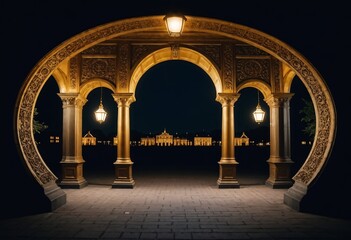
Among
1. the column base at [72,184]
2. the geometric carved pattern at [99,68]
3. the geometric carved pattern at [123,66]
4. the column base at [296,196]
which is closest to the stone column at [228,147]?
the geometric carved pattern at [123,66]

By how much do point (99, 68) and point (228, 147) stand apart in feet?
19.1

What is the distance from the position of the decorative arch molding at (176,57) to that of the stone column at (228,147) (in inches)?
22.2

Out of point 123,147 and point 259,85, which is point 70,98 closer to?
point 123,147

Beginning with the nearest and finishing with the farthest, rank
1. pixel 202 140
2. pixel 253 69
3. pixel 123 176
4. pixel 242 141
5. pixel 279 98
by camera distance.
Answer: pixel 123 176, pixel 253 69, pixel 279 98, pixel 242 141, pixel 202 140

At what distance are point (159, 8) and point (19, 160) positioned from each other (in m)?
4.63

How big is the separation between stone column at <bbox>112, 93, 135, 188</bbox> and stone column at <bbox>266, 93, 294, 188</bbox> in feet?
17.9

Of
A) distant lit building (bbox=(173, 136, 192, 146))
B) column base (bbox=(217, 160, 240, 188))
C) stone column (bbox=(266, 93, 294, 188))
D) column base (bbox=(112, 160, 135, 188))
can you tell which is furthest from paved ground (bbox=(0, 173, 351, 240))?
distant lit building (bbox=(173, 136, 192, 146))

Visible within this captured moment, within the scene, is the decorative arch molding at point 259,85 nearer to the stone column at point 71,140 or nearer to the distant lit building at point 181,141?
the stone column at point 71,140

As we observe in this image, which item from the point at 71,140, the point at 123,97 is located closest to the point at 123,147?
the point at 123,97

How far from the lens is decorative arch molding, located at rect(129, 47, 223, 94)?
12.9 meters

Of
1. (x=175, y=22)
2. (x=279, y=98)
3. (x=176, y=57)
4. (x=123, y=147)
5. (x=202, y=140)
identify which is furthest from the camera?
(x=202, y=140)

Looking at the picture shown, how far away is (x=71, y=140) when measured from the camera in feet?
43.6

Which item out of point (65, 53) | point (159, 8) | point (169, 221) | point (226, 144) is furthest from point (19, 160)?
point (226, 144)

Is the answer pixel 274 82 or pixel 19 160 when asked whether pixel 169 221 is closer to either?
pixel 19 160
